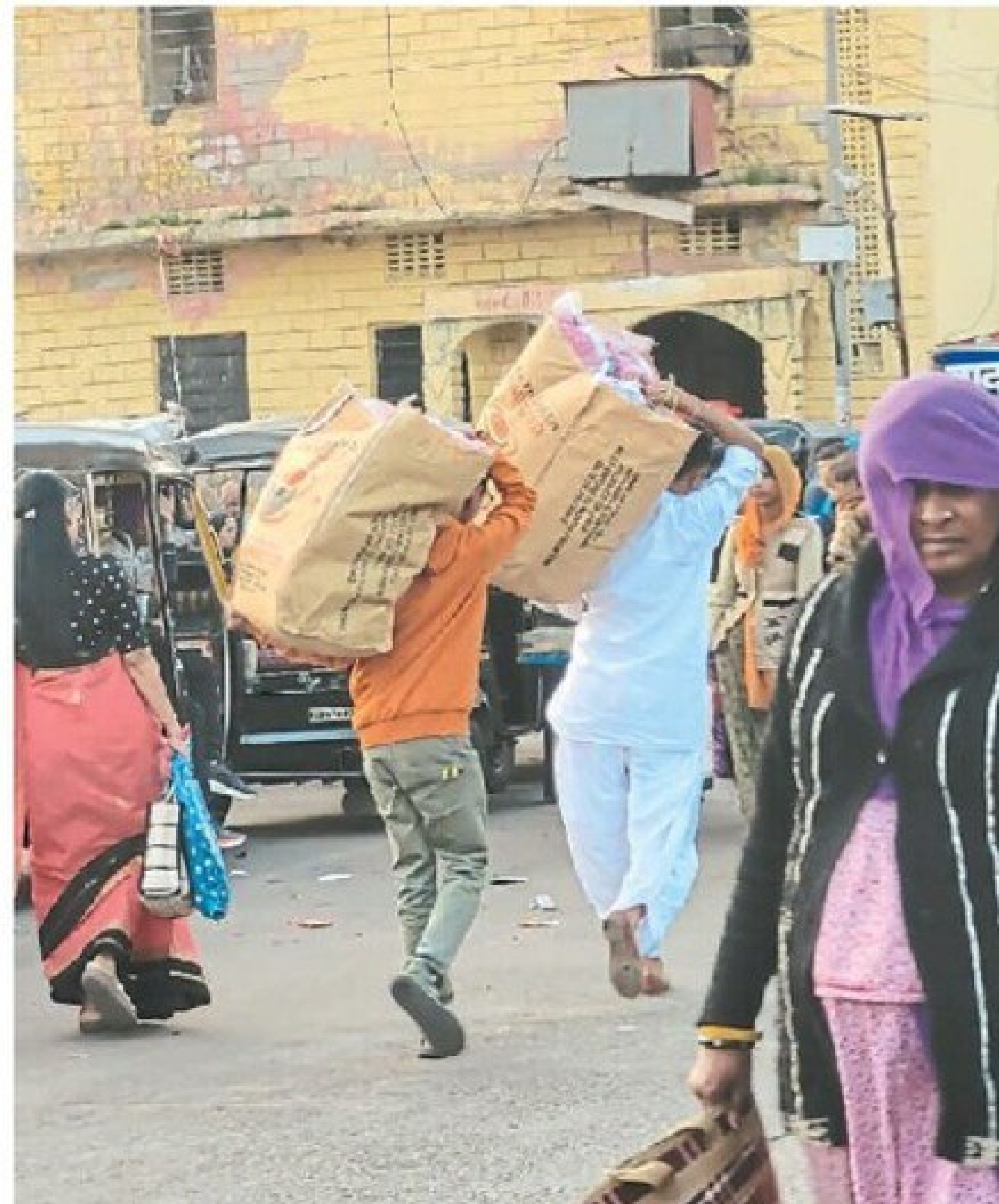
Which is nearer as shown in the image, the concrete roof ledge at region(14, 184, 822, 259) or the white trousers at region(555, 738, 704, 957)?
the white trousers at region(555, 738, 704, 957)

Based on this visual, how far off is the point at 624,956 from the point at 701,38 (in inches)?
970

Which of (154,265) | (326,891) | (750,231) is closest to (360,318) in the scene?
(154,265)

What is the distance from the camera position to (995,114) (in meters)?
30.5

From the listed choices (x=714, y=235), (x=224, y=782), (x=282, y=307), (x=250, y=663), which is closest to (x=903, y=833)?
(x=224, y=782)

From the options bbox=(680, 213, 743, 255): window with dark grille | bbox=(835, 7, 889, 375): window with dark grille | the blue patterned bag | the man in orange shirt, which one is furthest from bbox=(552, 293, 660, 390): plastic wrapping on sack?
bbox=(680, 213, 743, 255): window with dark grille

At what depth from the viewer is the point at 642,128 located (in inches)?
1214

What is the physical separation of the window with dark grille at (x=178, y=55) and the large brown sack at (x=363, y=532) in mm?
26307

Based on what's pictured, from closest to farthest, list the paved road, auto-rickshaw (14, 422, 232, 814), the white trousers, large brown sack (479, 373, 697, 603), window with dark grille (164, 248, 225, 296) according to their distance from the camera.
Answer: the paved road < large brown sack (479, 373, 697, 603) < the white trousers < auto-rickshaw (14, 422, 232, 814) < window with dark grille (164, 248, 225, 296)

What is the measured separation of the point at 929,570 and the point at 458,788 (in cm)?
431

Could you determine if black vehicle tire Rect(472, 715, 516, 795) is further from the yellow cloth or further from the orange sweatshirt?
the orange sweatshirt

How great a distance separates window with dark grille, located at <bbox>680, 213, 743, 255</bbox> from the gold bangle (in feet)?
92.5

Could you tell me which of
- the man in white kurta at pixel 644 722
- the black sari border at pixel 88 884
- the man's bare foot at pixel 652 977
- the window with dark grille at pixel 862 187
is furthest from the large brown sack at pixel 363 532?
the window with dark grille at pixel 862 187

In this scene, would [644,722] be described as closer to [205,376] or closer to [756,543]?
[756,543]

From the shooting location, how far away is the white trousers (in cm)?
834
